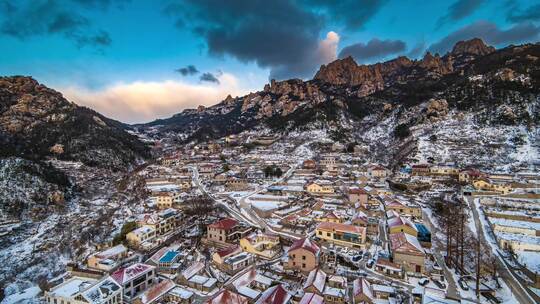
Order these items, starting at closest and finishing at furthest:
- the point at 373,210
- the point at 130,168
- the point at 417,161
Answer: the point at 373,210
the point at 417,161
the point at 130,168

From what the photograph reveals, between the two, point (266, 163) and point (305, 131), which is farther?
point (305, 131)

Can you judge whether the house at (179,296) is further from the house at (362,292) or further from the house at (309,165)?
the house at (309,165)

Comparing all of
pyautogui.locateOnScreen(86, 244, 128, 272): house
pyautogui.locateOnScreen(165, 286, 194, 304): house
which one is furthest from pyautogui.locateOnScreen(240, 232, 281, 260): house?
pyautogui.locateOnScreen(86, 244, 128, 272): house

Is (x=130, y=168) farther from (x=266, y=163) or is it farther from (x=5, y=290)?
(x=5, y=290)

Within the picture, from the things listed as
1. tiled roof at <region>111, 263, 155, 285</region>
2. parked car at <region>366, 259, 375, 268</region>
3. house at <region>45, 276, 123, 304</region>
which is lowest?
parked car at <region>366, 259, 375, 268</region>

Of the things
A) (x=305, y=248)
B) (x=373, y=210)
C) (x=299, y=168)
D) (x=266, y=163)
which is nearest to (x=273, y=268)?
(x=305, y=248)

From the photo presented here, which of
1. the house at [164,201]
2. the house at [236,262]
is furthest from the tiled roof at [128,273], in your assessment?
the house at [164,201]

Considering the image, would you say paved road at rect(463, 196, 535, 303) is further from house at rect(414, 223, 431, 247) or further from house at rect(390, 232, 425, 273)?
house at rect(390, 232, 425, 273)
